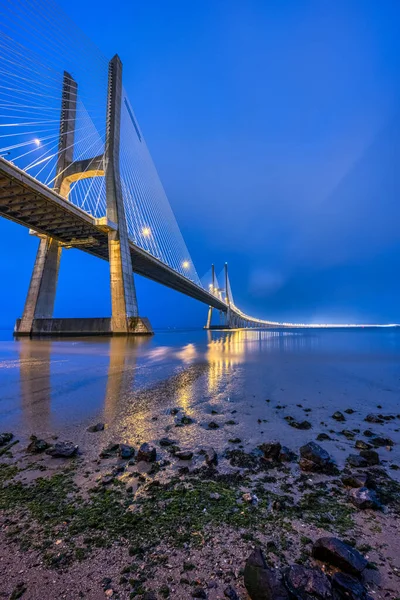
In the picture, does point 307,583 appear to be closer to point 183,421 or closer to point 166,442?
point 166,442

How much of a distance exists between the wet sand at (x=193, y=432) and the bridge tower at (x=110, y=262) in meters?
19.6

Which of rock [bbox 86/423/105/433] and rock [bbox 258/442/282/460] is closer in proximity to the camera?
rock [bbox 258/442/282/460]

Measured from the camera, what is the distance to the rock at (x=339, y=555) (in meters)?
1.17

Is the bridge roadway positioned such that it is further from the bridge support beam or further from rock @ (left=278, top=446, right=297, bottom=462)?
rock @ (left=278, top=446, right=297, bottom=462)

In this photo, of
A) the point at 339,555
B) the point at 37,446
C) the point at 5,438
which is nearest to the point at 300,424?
the point at 339,555

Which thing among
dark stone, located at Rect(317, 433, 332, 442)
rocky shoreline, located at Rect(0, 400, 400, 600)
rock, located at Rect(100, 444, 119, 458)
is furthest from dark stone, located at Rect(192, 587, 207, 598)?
dark stone, located at Rect(317, 433, 332, 442)

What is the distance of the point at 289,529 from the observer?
1.45 m

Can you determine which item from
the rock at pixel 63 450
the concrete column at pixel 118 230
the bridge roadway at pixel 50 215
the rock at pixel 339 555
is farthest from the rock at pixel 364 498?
the concrete column at pixel 118 230

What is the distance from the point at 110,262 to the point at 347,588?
28345 millimetres

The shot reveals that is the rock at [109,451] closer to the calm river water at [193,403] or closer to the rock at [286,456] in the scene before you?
the calm river water at [193,403]

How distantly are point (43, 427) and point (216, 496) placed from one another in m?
2.33

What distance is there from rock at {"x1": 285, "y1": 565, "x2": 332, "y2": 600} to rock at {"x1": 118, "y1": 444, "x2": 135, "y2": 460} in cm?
155

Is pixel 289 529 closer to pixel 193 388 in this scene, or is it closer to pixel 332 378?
pixel 193 388

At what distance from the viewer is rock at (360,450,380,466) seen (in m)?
2.29
